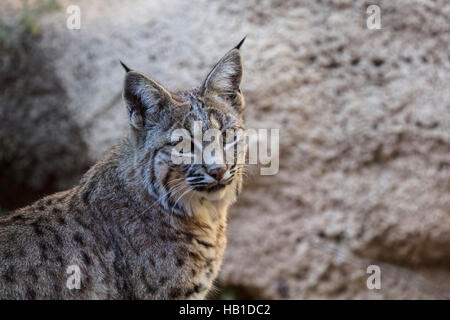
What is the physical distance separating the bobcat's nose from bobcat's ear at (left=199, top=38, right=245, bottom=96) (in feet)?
2.19

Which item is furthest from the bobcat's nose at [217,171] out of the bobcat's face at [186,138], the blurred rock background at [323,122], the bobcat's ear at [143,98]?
the blurred rock background at [323,122]

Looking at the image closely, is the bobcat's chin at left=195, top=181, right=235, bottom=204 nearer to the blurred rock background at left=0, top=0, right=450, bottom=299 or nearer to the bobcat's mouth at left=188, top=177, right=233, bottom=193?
the bobcat's mouth at left=188, top=177, right=233, bottom=193

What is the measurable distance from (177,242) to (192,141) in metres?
0.71

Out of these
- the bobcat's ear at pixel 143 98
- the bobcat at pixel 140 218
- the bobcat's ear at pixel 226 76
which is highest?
the bobcat's ear at pixel 226 76

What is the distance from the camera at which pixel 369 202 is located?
607 centimetres

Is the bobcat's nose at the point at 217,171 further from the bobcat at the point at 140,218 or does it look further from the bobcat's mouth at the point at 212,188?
the bobcat's mouth at the point at 212,188

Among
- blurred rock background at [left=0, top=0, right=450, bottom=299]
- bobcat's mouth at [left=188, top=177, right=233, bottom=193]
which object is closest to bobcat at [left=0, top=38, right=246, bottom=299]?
bobcat's mouth at [left=188, top=177, right=233, bottom=193]

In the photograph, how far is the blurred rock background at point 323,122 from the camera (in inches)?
239

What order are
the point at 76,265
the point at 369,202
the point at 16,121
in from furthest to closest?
the point at 16,121 → the point at 369,202 → the point at 76,265

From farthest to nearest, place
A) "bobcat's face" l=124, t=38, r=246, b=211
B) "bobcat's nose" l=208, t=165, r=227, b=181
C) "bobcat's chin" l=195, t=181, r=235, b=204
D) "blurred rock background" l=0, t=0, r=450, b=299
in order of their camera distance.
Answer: "blurred rock background" l=0, t=0, r=450, b=299, "bobcat's chin" l=195, t=181, r=235, b=204, "bobcat's face" l=124, t=38, r=246, b=211, "bobcat's nose" l=208, t=165, r=227, b=181

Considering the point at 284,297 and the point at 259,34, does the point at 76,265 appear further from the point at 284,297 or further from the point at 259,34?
the point at 259,34

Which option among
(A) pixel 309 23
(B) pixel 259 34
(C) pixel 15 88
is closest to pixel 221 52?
(B) pixel 259 34

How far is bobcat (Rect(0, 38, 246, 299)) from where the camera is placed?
12.2 ft

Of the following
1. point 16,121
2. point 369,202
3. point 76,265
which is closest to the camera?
point 76,265
